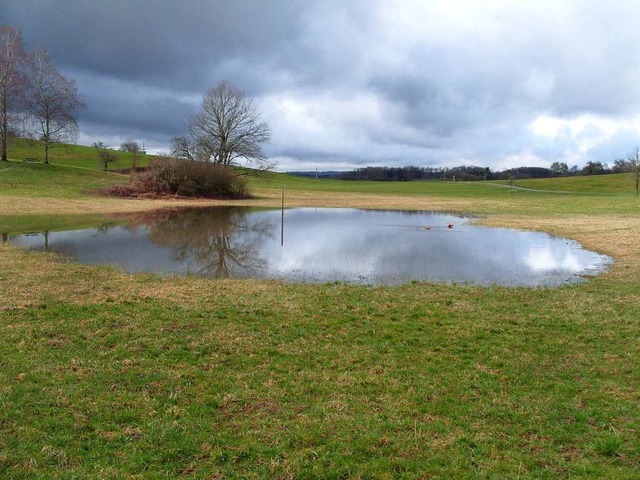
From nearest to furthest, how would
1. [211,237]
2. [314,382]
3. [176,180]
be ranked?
1. [314,382]
2. [211,237]
3. [176,180]

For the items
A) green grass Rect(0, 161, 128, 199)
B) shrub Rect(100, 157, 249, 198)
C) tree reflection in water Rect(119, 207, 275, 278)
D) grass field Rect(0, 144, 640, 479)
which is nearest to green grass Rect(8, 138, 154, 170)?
green grass Rect(0, 161, 128, 199)

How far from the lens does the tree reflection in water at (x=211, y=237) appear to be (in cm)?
1450

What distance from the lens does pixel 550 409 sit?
5125 millimetres

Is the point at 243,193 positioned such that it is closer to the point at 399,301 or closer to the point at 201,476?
the point at 399,301

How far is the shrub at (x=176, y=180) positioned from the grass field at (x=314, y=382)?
3581 centimetres

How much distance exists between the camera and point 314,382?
5.75m

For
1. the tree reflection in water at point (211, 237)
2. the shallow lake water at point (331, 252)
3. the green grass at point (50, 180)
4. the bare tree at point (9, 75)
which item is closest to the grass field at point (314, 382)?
the shallow lake water at point (331, 252)

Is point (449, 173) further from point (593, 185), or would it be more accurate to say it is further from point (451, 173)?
point (593, 185)

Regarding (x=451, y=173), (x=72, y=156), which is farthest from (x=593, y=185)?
(x=72, y=156)

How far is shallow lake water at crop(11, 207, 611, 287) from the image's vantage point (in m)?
13.3

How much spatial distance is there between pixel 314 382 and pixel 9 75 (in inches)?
2130

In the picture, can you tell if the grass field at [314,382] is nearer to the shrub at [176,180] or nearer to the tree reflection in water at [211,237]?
the tree reflection in water at [211,237]

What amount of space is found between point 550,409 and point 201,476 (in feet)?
12.5

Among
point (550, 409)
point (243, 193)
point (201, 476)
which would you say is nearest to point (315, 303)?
point (550, 409)
